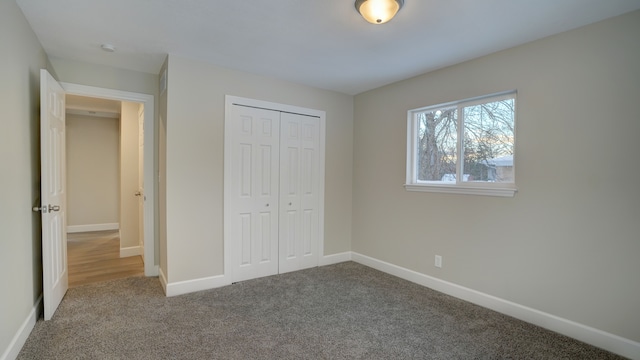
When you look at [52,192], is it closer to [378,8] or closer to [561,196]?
[378,8]

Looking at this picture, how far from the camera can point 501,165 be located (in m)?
2.90

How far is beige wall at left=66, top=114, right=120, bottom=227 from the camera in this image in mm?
6551

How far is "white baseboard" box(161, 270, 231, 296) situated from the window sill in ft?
7.81

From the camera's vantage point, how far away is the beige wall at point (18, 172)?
1939mm

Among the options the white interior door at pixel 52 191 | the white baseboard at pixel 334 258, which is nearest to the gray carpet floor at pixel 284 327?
the white interior door at pixel 52 191

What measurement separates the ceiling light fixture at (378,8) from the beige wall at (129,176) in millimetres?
4006

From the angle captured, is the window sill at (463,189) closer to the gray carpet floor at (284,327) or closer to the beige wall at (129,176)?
the gray carpet floor at (284,327)

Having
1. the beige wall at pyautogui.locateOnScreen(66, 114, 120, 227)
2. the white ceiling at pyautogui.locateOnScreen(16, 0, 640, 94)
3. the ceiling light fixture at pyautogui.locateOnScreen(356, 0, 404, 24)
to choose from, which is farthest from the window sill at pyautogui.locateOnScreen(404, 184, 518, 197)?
the beige wall at pyautogui.locateOnScreen(66, 114, 120, 227)

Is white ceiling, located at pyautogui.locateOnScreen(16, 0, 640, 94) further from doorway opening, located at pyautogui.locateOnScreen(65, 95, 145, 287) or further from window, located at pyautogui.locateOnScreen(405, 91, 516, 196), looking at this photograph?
doorway opening, located at pyautogui.locateOnScreen(65, 95, 145, 287)

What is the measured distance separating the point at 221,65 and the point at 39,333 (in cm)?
280

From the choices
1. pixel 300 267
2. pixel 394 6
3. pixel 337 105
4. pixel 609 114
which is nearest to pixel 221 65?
pixel 337 105

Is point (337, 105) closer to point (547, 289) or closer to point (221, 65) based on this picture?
point (221, 65)

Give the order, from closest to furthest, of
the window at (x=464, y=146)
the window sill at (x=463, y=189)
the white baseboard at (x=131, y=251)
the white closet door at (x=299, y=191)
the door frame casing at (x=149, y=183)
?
the window sill at (x=463, y=189)
the window at (x=464, y=146)
the door frame casing at (x=149, y=183)
the white closet door at (x=299, y=191)
the white baseboard at (x=131, y=251)

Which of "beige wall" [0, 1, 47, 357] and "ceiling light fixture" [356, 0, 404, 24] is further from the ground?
"ceiling light fixture" [356, 0, 404, 24]
